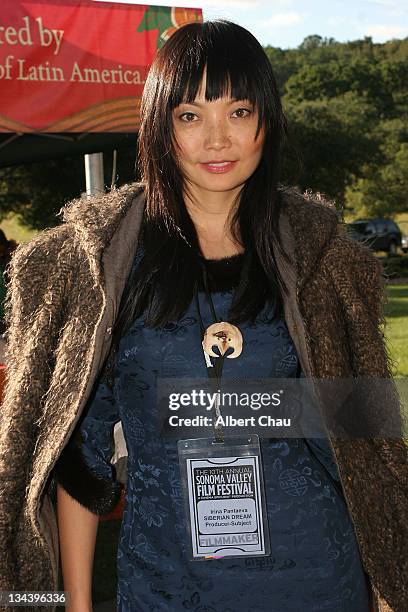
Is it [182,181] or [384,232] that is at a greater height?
[384,232]

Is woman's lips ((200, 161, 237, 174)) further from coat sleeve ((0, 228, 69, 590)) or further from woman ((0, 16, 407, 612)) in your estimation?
coat sleeve ((0, 228, 69, 590))

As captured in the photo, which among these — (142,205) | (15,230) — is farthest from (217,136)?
(15,230)

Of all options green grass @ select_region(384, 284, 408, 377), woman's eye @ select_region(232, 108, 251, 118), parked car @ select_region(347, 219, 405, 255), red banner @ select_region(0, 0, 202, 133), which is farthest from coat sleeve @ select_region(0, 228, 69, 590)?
parked car @ select_region(347, 219, 405, 255)

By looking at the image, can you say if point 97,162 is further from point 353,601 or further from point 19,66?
point 353,601

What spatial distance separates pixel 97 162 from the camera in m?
7.30

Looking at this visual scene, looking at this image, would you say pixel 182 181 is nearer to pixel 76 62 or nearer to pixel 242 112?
pixel 242 112

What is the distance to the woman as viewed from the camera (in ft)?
5.12

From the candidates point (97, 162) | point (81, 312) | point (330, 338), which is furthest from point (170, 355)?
point (97, 162)

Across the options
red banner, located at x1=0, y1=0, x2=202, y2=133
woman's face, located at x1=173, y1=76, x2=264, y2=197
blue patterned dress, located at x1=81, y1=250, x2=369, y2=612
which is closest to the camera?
blue patterned dress, located at x1=81, y1=250, x2=369, y2=612

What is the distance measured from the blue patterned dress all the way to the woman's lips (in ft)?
0.76

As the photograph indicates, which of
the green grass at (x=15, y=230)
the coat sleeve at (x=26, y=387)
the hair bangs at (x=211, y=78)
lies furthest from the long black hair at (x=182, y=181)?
the green grass at (x=15, y=230)

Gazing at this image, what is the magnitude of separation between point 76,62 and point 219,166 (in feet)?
15.1

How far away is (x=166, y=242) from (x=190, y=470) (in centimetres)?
45

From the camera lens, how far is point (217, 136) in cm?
164
